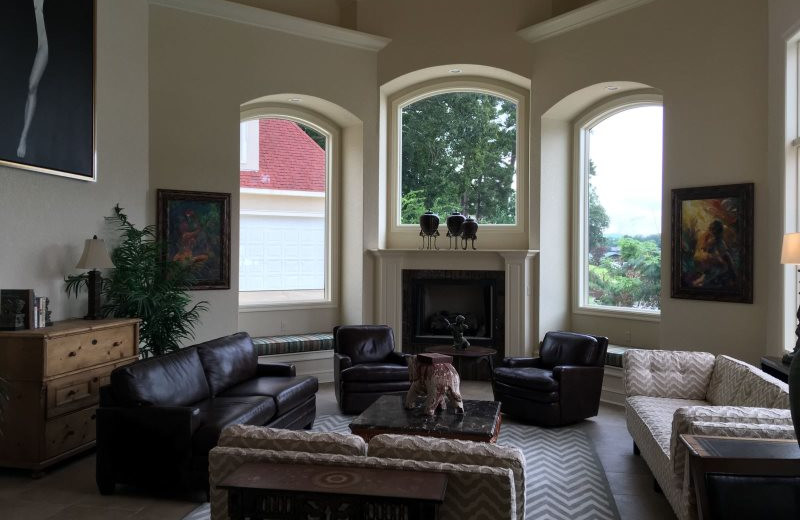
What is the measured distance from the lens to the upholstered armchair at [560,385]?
5867mm

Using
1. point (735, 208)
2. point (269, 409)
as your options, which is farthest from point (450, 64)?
point (269, 409)

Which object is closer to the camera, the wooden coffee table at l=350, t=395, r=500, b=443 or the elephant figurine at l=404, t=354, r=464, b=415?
the wooden coffee table at l=350, t=395, r=500, b=443

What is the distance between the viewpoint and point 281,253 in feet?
27.4

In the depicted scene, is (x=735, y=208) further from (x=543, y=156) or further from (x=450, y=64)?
(x=450, y=64)

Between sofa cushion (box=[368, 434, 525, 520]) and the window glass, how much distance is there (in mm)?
5352

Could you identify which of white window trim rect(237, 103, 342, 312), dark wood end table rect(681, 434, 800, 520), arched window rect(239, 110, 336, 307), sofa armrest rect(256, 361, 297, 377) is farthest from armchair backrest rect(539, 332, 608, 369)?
dark wood end table rect(681, 434, 800, 520)

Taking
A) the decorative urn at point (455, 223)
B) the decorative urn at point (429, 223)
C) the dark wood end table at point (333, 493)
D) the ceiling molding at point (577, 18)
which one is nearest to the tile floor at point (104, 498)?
the dark wood end table at point (333, 493)

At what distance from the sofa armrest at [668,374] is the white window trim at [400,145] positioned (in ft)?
10.6

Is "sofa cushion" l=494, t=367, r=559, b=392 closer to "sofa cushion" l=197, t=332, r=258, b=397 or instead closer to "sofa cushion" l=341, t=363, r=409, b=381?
"sofa cushion" l=341, t=363, r=409, b=381

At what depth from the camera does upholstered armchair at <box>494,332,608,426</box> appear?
231 inches

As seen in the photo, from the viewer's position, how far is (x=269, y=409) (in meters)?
4.84

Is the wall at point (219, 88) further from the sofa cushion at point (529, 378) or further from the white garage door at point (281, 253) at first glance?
the sofa cushion at point (529, 378)

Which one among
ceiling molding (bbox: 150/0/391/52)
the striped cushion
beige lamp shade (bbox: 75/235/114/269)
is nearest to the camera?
beige lamp shade (bbox: 75/235/114/269)

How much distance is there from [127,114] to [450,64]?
12.5ft
